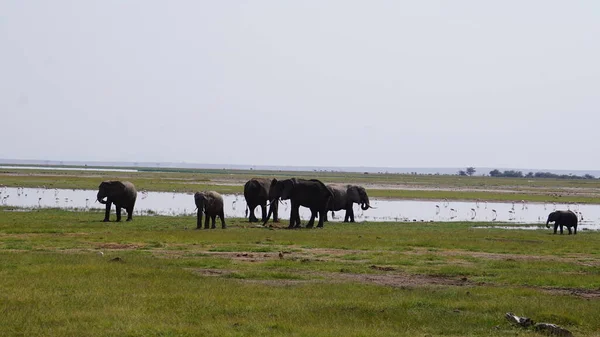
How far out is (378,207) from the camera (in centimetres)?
6319

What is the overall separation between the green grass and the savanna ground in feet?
0.12

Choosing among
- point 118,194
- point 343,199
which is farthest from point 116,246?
point 343,199

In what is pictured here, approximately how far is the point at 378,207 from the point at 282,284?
45118 millimetres

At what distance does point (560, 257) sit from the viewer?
26.2 meters

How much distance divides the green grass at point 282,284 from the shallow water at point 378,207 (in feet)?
64.3

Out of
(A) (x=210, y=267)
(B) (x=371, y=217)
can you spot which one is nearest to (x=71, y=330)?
(A) (x=210, y=267)

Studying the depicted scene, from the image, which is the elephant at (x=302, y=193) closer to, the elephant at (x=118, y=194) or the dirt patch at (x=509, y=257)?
the elephant at (x=118, y=194)

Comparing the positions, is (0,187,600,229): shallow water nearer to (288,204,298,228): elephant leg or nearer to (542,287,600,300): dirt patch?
(288,204,298,228): elephant leg

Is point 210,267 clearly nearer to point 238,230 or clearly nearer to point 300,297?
point 300,297

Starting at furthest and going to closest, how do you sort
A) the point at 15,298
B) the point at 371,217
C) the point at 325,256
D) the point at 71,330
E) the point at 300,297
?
the point at 371,217 → the point at 325,256 → the point at 300,297 → the point at 15,298 → the point at 71,330

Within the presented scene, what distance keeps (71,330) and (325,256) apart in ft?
40.6

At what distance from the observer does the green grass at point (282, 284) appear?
14.1 m

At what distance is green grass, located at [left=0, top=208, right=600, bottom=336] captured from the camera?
46.1 feet

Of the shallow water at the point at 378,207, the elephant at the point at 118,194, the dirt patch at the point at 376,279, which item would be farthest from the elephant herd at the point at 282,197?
the dirt patch at the point at 376,279
